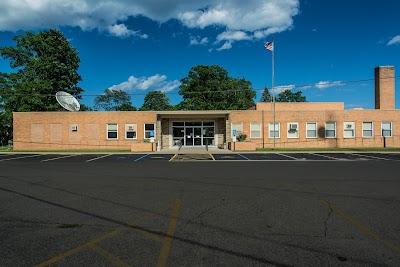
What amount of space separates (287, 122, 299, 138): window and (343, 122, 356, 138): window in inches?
184

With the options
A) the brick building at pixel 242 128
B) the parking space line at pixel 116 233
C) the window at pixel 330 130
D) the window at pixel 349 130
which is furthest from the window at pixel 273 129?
the parking space line at pixel 116 233

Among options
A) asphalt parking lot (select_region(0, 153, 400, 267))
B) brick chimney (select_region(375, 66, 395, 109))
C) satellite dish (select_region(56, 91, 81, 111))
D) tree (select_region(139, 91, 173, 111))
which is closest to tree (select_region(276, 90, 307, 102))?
tree (select_region(139, 91, 173, 111))

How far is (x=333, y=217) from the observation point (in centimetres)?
571

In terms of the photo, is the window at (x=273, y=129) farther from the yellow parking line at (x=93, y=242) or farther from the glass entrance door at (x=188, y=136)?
the yellow parking line at (x=93, y=242)

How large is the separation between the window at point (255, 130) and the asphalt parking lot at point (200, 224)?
1988cm

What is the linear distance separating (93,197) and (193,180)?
142 inches

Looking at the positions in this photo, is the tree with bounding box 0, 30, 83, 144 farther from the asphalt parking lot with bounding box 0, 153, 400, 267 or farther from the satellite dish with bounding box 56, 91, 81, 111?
the asphalt parking lot with bounding box 0, 153, 400, 267

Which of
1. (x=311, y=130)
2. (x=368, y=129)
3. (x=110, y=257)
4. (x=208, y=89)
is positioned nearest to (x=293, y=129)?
(x=311, y=130)

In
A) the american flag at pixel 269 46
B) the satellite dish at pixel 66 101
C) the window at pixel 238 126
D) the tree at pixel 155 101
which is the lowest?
the window at pixel 238 126

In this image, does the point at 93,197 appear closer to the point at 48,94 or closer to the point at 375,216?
the point at 375,216

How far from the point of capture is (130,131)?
1156 inches

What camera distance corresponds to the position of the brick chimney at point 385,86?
36.1 m

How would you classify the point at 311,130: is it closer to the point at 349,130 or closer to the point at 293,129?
the point at 293,129

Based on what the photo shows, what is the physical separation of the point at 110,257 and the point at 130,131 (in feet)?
85.7
